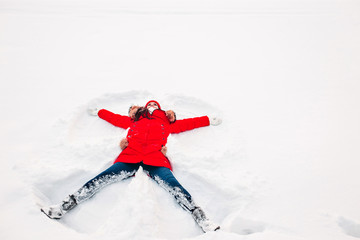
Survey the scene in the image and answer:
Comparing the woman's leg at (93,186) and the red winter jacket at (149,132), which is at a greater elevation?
the red winter jacket at (149,132)

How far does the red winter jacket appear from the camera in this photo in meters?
2.29

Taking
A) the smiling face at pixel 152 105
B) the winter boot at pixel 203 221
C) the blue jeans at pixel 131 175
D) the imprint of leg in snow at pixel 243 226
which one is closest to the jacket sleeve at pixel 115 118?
the smiling face at pixel 152 105

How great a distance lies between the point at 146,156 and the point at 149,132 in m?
0.31

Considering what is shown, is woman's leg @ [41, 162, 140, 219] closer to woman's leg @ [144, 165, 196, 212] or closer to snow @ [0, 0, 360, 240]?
snow @ [0, 0, 360, 240]

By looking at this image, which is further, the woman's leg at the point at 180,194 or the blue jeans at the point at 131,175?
the blue jeans at the point at 131,175

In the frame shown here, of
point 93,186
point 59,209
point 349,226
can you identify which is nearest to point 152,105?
point 93,186

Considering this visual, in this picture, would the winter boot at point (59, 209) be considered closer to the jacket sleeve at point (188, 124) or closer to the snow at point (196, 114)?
the snow at point (196, 114)

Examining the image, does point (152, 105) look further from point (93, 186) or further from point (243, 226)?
point (243, 226)

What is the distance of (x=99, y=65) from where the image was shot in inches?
157

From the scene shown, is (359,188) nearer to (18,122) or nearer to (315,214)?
(315,214)

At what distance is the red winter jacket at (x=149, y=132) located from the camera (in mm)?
2291

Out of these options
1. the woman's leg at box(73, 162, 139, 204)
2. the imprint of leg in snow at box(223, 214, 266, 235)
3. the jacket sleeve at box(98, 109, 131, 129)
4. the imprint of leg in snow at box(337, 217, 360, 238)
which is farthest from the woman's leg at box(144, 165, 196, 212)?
the imprint of leg in snow at box(337, 217, 360, 238)

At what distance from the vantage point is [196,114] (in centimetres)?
313

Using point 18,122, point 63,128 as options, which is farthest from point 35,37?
point 63,128
